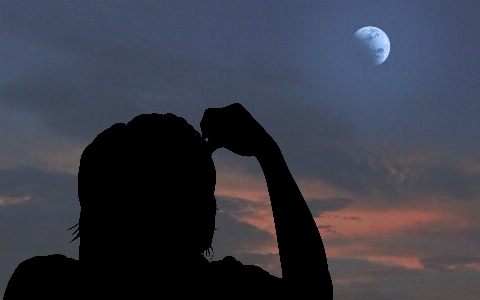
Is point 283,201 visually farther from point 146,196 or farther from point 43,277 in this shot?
point 43,277

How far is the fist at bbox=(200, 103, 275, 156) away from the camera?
3.68m

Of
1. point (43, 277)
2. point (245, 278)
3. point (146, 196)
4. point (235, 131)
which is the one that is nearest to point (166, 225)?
point (146, 196)

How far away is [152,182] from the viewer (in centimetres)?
392

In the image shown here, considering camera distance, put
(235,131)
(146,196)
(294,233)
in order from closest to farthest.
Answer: (294,233) < (235,131) < (146,196)

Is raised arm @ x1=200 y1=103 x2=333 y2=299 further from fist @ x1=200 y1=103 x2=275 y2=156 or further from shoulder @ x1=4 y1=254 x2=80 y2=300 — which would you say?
shoulder @ x1=4 y1=254 x2=80 y2=300

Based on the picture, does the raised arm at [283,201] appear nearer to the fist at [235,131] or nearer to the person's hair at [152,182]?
the fist at [235,131]

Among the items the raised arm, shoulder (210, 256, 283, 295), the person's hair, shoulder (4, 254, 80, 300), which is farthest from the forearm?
shoulder (4, 254, 80, 300)

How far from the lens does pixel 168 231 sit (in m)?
3.86

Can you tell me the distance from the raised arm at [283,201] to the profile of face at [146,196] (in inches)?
13.1

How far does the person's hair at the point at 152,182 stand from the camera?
388 centimetres

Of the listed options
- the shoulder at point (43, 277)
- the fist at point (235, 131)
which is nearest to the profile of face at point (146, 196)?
the shoulder at point (43, 277)

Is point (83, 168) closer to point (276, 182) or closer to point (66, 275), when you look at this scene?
point (66, 275)

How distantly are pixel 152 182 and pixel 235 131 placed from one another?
675 millimetres

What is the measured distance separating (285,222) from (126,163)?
116cm
